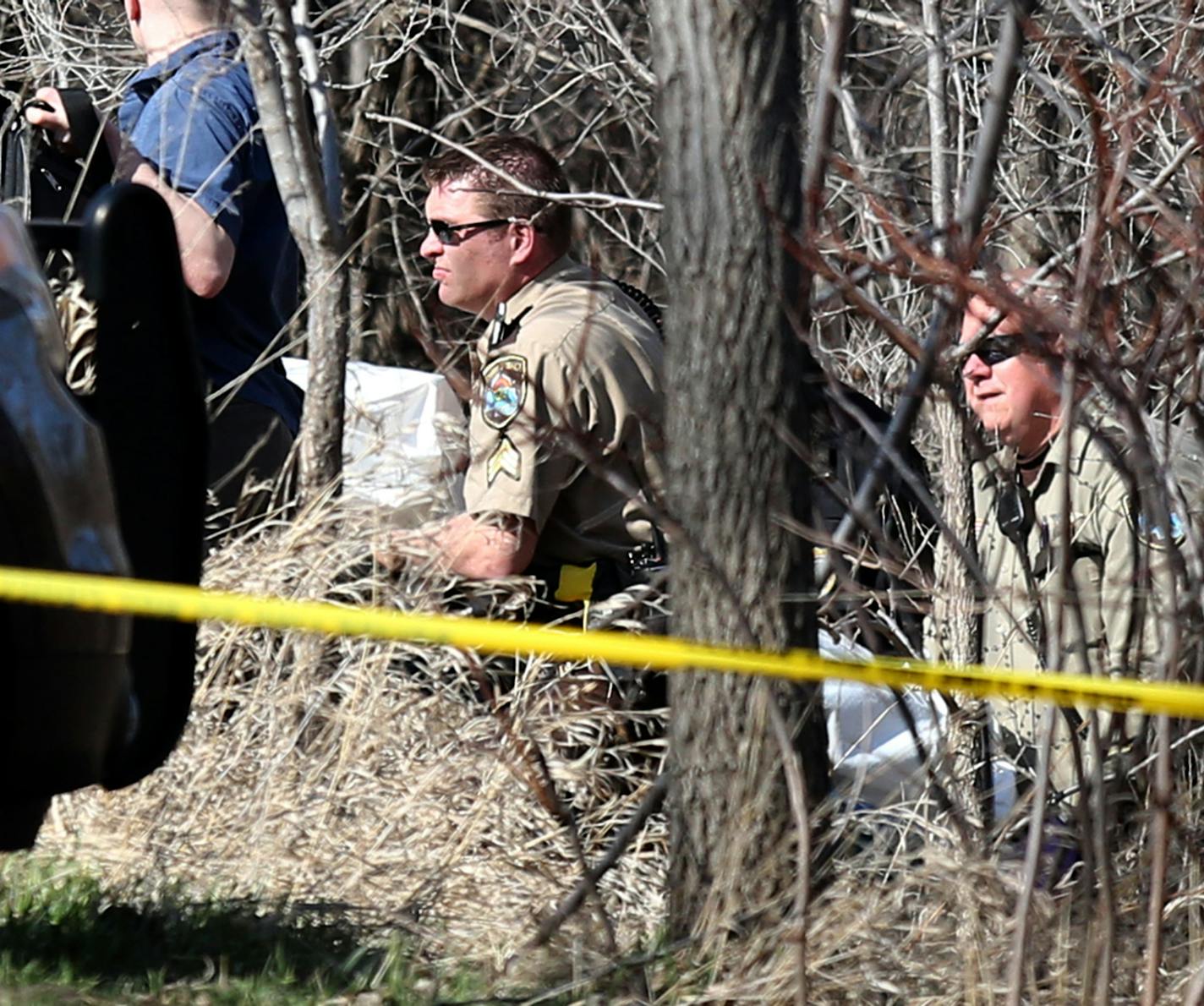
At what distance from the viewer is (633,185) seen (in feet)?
31.5

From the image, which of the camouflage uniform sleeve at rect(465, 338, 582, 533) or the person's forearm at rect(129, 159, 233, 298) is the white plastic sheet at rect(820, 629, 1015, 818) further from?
the person's forearm at rect(129, 159, 233, 298)

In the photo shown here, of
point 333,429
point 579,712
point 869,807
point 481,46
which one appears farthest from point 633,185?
point 869,807

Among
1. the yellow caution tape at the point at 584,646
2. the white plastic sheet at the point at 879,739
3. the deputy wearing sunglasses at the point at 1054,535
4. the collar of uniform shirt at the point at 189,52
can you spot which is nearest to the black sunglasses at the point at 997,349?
the deputy wearing sunglasses at the point at 1054,535

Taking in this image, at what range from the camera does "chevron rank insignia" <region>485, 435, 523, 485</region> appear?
4.50 meters

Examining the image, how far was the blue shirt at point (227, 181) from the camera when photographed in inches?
199

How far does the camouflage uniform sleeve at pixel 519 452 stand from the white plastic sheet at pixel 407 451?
23cm

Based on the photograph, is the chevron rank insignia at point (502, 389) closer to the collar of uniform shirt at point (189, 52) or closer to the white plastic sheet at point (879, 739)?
the white plastic sheet at point (879, 739)

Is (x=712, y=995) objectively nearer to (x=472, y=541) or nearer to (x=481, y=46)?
(x=472, y=541)

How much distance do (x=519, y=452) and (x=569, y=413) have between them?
6.4 inches

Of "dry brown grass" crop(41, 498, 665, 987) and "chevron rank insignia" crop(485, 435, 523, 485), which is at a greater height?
"chevron rank insignia" crop(485, 435, 523, 485)

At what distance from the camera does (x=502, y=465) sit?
4.52 m

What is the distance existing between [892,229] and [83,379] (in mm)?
2451

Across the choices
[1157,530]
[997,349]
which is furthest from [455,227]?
[1157,530]

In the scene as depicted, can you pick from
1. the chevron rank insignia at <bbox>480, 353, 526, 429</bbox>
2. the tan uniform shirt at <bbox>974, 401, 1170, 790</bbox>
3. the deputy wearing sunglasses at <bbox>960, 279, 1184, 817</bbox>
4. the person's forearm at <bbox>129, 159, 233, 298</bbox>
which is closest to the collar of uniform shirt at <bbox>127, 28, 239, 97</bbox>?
the person's forearm at <bbox>129, 159, 233, 298</bbox>
